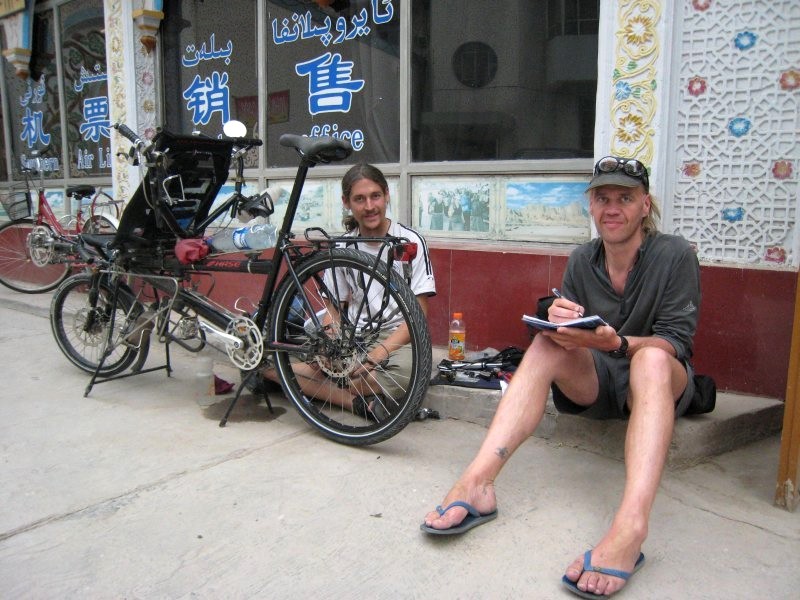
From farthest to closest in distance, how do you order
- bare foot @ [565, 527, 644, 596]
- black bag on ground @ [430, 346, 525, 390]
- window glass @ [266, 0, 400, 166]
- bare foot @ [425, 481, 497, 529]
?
window glass @ [266, 0, 400, 166]
black bag on ground @ [430, 346, 525, 390]
bare foot @ [425, 481, 497, 529]
bare foot @ [565, 527, 644, 596]

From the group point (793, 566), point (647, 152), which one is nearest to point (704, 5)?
point (647, 152)

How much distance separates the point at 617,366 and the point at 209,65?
4.78 metres

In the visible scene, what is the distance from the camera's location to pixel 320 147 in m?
2.99

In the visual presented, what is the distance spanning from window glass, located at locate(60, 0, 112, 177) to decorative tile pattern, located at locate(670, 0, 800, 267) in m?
5.68

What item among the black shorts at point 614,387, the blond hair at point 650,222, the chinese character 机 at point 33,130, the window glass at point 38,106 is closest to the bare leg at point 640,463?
the black shorts at point 614,387

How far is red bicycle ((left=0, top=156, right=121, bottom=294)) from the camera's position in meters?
6.26

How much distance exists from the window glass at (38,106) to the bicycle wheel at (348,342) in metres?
5.89

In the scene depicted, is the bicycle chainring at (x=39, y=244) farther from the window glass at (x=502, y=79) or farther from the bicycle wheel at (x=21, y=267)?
the window glass at (x=502, y=79)

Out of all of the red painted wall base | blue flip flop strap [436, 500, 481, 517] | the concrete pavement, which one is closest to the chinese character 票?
the concrete pavement

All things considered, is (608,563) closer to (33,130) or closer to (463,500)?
(463,500)

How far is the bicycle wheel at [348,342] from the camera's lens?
2760 millimetres

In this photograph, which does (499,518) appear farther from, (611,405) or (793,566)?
(793,566)

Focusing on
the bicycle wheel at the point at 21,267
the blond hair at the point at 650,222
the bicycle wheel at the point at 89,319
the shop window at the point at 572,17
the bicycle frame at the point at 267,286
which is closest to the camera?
the blond hair at the point at 650,222

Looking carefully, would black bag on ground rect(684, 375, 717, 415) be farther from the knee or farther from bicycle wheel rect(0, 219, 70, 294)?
bicycle wheel rect(0, 219, 70, 294)
